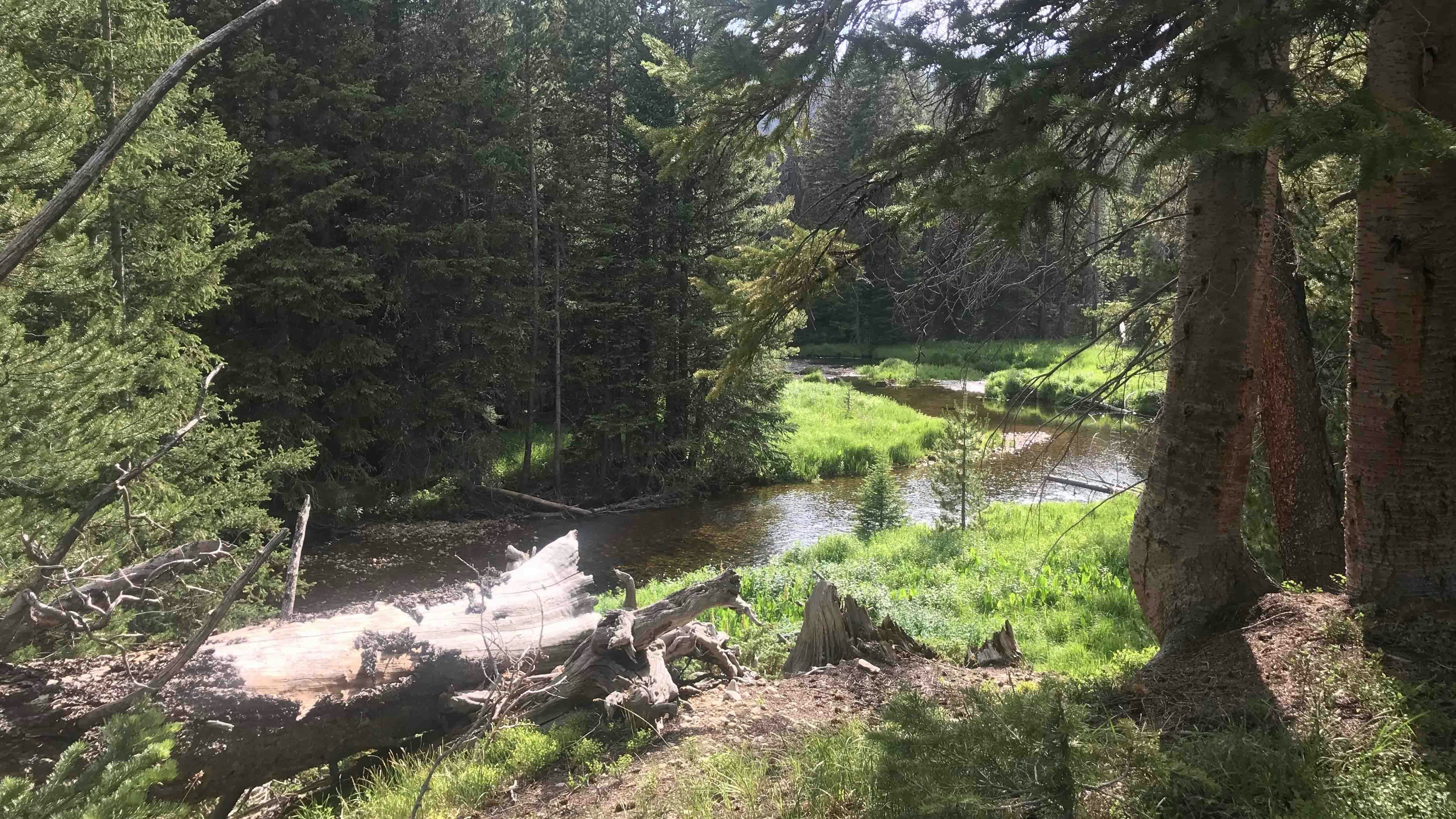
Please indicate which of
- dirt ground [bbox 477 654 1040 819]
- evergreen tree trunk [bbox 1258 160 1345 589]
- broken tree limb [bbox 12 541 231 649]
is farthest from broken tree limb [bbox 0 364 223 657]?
evergreen tree trunk [bbox 1258 160 1345 589]

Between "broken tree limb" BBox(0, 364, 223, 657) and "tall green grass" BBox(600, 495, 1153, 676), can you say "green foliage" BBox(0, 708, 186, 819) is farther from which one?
"tall green grass" BBox(600, 495, 1153, 676)

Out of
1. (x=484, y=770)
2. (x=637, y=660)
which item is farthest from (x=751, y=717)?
(x=484, y=770)

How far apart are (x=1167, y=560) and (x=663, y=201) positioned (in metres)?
14.8

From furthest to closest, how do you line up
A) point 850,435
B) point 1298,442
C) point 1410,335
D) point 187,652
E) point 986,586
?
point 850,435 < point 986,586 < point 1298,442 < point 187,652 < point 1410,335

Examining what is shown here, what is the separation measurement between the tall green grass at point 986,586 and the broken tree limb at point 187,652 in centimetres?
406

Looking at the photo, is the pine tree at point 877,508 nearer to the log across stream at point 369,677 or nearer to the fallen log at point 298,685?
the log across stream at point 369,677

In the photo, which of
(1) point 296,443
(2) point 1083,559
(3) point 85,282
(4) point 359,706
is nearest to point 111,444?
(3) point 85,282

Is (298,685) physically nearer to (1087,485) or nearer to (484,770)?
(484,770)

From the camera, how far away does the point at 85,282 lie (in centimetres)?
610

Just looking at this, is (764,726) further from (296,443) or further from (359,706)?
(296,443)

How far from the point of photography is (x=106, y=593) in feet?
13.7

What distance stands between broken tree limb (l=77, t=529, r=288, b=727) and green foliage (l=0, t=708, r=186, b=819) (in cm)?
97

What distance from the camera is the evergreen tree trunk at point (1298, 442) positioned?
499 cm

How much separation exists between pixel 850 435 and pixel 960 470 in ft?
24.7
